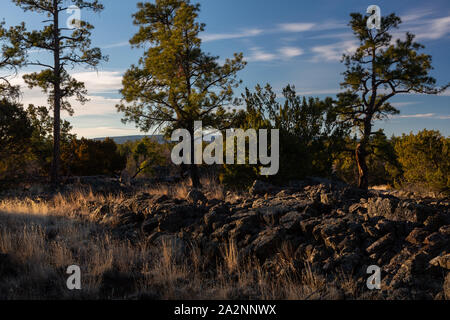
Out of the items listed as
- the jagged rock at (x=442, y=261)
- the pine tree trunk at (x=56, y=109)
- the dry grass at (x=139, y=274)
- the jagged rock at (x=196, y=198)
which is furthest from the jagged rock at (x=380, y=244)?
the pine tree trunk at (x=56, y=109)

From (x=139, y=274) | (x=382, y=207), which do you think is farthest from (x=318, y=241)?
(x=139, y=274)

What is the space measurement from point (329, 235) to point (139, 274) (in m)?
3.17

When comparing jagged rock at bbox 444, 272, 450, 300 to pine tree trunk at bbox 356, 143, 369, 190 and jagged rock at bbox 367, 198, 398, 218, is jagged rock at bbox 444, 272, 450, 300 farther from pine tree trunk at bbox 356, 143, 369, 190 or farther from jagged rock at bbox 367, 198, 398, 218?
pine tree trunk at bbox 356, 143, 369, 190

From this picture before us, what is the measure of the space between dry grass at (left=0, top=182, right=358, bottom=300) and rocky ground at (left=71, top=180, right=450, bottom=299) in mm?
184

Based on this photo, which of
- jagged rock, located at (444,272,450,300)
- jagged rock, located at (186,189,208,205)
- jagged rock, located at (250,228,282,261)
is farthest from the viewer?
jagged rock, located at (186,189,208,205)

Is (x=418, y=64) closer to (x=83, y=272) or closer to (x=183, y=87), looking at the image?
(x=183, y=87)

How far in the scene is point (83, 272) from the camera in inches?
228

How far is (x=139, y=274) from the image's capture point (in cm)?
574

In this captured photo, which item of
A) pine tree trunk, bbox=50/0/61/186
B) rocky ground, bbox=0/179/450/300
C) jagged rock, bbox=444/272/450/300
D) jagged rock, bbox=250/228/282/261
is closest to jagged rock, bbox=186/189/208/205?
rocky ground, bbox=0/179/450/300

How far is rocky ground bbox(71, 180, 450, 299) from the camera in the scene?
4891 mm

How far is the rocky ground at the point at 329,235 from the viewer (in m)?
4.89
